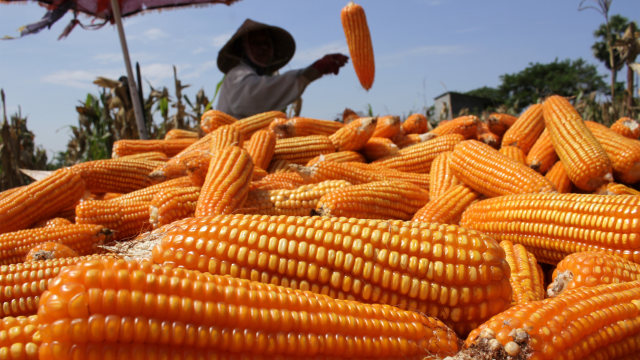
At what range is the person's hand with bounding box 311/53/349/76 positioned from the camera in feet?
23.6

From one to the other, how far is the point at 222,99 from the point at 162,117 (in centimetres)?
533

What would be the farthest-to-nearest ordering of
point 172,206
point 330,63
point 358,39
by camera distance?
point 330,63 → point 358,39 → point 172,206

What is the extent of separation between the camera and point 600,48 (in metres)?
30.2

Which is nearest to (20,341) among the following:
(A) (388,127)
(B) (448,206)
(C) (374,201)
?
(C) (374,201)

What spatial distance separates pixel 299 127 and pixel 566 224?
3.25 metres

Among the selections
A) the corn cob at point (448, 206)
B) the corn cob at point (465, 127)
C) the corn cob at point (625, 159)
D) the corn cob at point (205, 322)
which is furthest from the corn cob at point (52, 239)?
the corn cob at point (465, 127)

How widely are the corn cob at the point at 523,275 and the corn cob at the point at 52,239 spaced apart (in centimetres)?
249

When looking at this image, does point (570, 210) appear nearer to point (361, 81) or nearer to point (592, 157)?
point (592, 157)

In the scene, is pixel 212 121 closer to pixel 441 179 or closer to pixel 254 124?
pixel 254 124

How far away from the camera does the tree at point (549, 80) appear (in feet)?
139

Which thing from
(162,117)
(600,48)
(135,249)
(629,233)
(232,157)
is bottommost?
(629,233)

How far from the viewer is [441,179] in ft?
10.9

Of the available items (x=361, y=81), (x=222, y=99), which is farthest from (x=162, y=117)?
(x=361, y=81)

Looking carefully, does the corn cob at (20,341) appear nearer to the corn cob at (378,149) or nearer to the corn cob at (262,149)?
the corn cob at (262,149)
